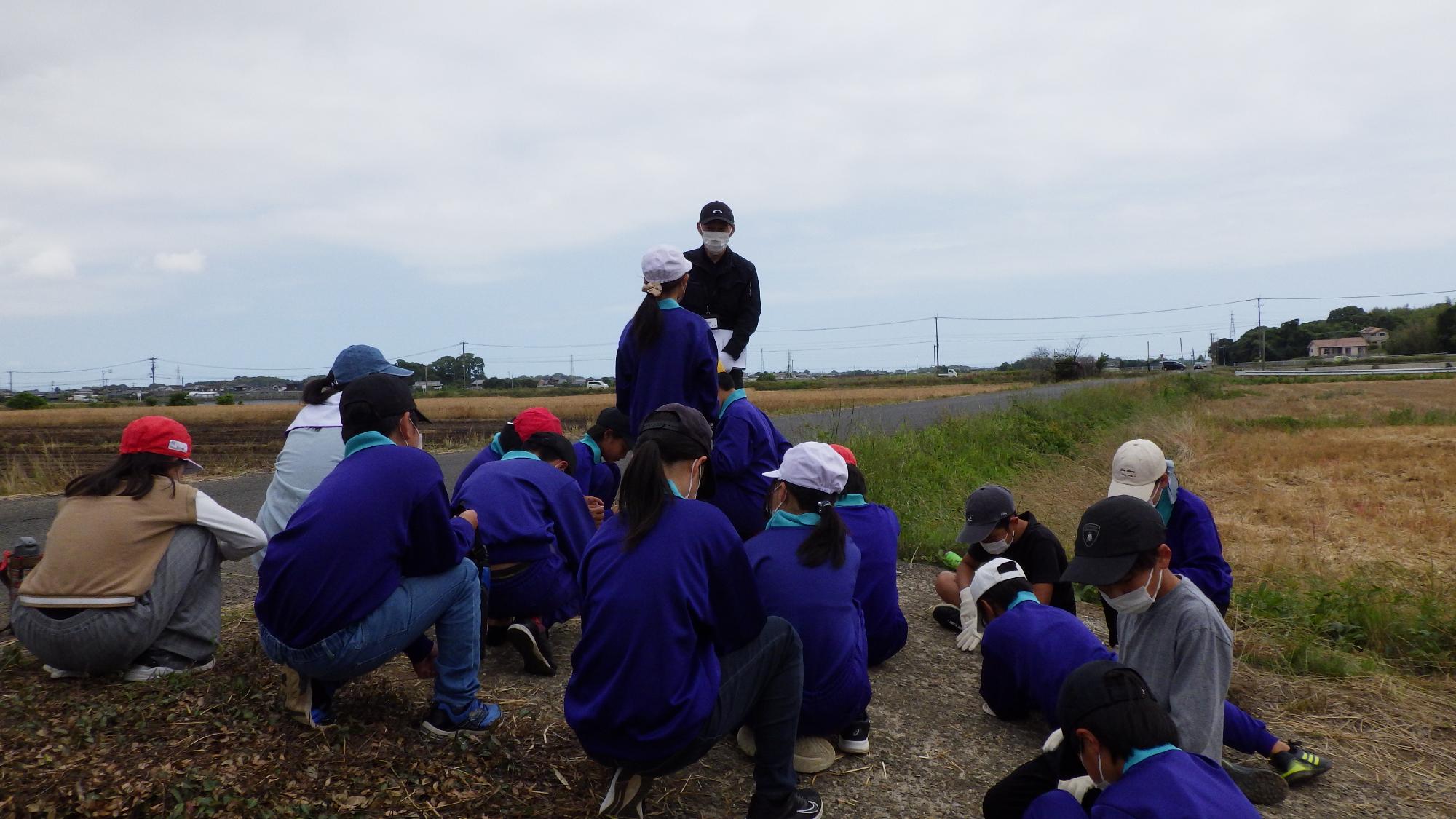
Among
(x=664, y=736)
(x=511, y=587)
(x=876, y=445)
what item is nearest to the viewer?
(x=664, y=736)

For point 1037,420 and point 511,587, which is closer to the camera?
point 511,587

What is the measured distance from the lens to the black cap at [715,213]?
16.7 feet

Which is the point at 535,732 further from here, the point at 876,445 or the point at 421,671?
the point at 876,445

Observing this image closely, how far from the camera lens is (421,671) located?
3615mm

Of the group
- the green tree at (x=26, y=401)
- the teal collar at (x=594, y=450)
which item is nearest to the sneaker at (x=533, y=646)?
the teal collar at (x=594, y=450)

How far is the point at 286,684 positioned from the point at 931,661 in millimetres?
3009

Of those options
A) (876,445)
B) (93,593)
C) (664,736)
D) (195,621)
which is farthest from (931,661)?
(876,445)

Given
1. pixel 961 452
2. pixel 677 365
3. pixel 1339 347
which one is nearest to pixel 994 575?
pixel 677 365

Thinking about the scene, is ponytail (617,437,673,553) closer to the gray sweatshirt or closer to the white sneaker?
the gray sweatshirt

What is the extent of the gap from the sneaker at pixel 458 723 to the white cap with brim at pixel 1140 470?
266 centimetres

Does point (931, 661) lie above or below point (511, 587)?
below

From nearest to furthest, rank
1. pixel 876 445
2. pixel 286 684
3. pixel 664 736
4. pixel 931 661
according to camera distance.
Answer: pixel 664 736
pixel 286 684
pixel 931 661
pixel 876 445

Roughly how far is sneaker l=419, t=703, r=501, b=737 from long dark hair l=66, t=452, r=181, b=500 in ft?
4.32

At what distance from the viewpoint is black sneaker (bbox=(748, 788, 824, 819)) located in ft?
9.20
